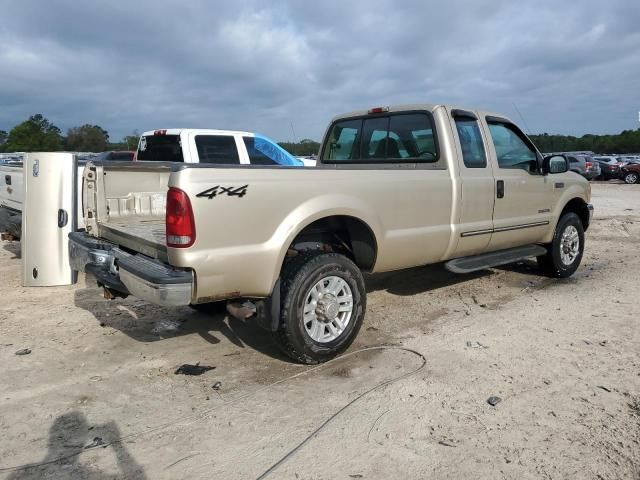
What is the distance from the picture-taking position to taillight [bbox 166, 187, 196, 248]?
3.21 meters

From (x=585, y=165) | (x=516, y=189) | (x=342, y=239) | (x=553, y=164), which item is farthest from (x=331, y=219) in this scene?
(x=585, y=165)

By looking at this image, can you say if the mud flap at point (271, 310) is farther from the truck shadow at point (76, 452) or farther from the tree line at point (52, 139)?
the tree line at point (52, 139)

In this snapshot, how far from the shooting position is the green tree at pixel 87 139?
3658cm

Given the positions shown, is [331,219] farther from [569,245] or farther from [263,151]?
[263,151]

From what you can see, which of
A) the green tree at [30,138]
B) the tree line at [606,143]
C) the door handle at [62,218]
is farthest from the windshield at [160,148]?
the tree line at [606,143]

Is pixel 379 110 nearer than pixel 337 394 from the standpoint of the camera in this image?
No

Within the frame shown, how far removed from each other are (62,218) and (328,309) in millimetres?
3838

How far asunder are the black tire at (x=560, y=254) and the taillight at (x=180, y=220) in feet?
15.7

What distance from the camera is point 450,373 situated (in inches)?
150

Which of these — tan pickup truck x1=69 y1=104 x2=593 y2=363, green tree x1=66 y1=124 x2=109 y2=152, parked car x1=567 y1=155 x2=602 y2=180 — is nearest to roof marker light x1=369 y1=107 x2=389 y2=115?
tan pickup truck x1=69 y1=104 x2=593 y2=363

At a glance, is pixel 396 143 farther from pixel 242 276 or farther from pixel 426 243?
pixel 242 276

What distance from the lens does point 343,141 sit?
19.7ft

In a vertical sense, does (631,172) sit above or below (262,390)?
above

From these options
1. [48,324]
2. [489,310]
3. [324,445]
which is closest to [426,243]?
[489,310]
